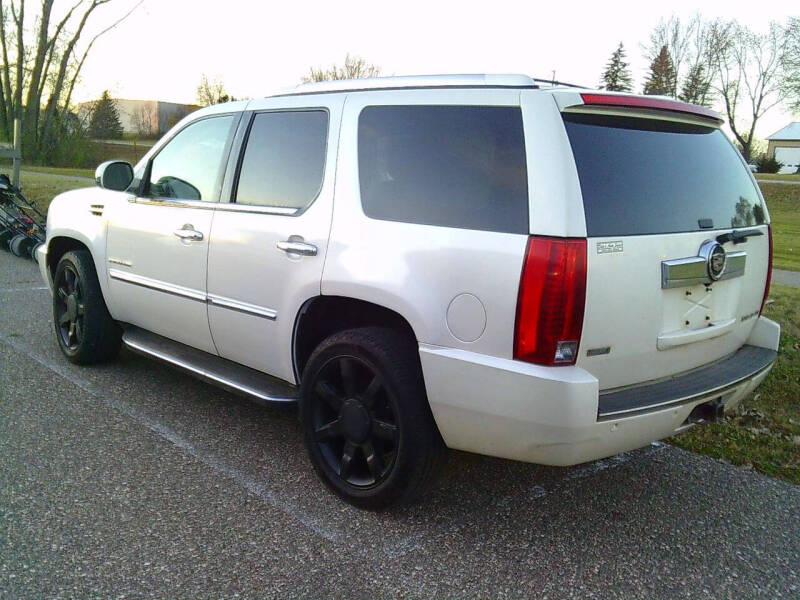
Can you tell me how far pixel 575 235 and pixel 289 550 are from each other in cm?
171

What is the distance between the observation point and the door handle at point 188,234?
13.5 feet

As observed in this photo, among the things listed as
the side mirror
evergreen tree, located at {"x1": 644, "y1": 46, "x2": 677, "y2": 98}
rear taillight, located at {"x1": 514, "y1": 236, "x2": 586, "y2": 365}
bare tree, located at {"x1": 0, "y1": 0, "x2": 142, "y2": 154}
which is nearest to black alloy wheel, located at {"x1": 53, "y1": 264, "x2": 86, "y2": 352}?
the side mirror

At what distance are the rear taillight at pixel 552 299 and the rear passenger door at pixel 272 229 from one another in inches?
43.4

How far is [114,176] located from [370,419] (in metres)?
2.75

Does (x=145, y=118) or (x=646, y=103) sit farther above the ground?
(x=145, y=118)

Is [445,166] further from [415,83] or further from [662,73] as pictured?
[662,73]

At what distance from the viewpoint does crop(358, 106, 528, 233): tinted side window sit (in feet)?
9.45

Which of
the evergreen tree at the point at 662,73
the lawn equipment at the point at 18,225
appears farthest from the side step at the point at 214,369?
the evergreen tree at the point at 662,73

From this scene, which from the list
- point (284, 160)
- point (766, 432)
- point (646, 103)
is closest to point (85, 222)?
point (284, 160)

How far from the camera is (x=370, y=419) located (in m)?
3.30

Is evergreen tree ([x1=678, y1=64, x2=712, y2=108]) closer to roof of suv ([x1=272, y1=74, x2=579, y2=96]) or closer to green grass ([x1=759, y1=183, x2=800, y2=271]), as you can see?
green grass ([x1=759, y1=183, x2=800, y2=271])

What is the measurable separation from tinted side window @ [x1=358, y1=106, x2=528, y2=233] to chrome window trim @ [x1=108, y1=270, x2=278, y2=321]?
2.78 ft

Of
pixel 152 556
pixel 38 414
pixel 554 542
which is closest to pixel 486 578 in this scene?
pixel 554 542

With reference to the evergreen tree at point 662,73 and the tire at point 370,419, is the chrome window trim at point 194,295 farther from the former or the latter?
the evergreen tree at point 662,73
